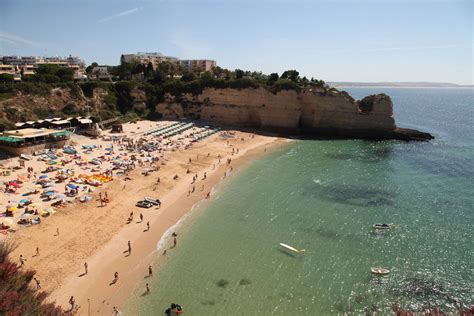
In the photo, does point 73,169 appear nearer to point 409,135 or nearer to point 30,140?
point 30,140

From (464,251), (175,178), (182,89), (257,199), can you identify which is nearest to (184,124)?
(182,89)

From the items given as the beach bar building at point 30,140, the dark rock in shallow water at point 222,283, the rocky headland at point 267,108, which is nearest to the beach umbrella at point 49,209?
the dark rock in shallow water at point 222,283

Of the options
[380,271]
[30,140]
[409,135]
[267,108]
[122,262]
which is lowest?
[380,271]

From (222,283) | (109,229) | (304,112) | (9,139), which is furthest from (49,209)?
(304,112)

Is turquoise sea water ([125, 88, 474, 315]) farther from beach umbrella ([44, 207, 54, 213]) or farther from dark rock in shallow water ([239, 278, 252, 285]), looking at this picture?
beach umbrella ([44, 207, 54, 213])

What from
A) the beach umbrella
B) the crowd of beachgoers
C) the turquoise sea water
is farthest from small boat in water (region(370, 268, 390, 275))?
the beach umbrella

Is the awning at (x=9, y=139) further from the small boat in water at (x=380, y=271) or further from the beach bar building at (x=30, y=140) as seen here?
the small boat in water at (x=380, y=271)
